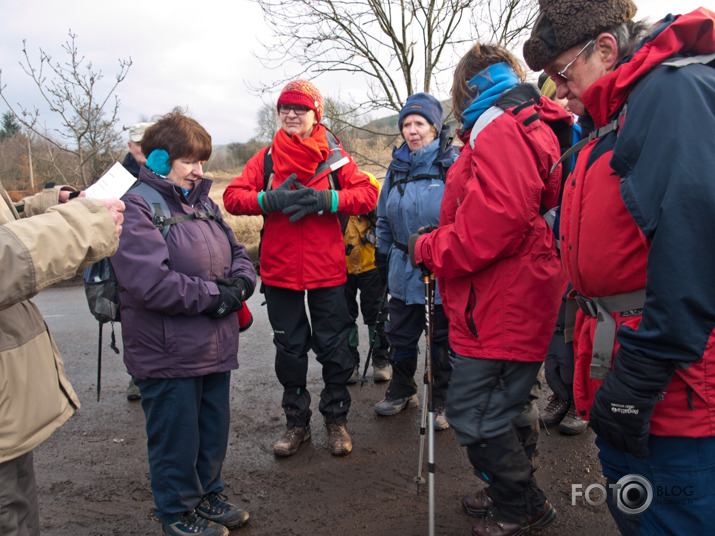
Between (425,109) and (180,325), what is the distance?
98.4 inches

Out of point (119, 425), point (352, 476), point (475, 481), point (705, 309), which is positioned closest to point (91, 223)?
point (705, 309)

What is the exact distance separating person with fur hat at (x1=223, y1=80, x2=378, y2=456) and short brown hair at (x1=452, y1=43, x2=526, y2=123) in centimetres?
124

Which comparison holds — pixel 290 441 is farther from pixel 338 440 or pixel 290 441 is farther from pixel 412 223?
pixel 412 223

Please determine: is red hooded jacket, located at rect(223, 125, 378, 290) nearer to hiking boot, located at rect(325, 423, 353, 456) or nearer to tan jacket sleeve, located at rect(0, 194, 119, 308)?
hiking boot, located at rect(325, 423, 353, 456)

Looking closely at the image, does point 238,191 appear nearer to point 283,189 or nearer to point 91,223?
point 283,189

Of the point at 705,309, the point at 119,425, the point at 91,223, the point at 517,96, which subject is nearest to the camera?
the point at 705,309

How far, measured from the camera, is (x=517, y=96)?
2359mm

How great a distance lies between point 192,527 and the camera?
2773mm

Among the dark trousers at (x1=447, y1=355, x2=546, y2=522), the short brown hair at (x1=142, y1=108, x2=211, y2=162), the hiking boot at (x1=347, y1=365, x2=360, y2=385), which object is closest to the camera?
the dark trousers at (x1=447, y1=355, x2=546, y2=522)

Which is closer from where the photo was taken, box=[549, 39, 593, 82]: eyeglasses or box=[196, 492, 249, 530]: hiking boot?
box=[549, 39, 593, 82]: eyeglasses

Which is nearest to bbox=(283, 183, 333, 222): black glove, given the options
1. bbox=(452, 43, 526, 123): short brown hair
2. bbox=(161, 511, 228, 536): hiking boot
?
bbox=(452, 43, 526, 123): short brown hair

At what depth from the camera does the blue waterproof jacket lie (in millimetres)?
3846

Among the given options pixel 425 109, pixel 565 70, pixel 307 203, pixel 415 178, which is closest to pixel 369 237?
pixel 415 178

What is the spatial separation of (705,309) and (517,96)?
4.31ft
